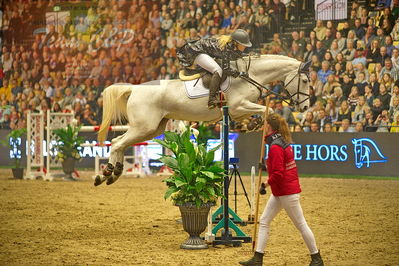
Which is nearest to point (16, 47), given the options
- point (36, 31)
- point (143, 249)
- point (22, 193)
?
point (36, 31)

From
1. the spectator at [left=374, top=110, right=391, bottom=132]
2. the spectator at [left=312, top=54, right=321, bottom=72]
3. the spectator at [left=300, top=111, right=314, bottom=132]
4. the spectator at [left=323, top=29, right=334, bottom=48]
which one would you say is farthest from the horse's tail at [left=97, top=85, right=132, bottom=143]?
the spectator at [left=323, top=29, right=334, bottom=48]

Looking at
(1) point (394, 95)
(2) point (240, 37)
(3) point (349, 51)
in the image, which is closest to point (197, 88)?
(2) point (240, 37)

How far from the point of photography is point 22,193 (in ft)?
46.4

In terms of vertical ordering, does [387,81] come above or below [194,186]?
above

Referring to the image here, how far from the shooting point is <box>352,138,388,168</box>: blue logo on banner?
16.0 metres

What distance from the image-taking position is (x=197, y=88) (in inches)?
413

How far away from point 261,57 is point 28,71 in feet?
54.2

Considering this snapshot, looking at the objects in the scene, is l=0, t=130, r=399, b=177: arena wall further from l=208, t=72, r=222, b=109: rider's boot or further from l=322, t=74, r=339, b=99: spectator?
l=208, t=72, r=222, b=109: rider's boot

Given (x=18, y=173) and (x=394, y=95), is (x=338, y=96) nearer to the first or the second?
(x=394, y=95)

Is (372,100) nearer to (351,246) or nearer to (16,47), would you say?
(351,246)

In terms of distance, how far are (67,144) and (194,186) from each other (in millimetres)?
10335

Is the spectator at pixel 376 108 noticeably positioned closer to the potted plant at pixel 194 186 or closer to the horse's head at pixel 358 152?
the horse's head at pixel 358 152

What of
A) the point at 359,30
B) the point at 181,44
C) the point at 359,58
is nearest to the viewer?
the point at 359,58

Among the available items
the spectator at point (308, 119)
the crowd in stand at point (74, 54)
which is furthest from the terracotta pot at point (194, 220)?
the crowd in stand at point (74, 54)
